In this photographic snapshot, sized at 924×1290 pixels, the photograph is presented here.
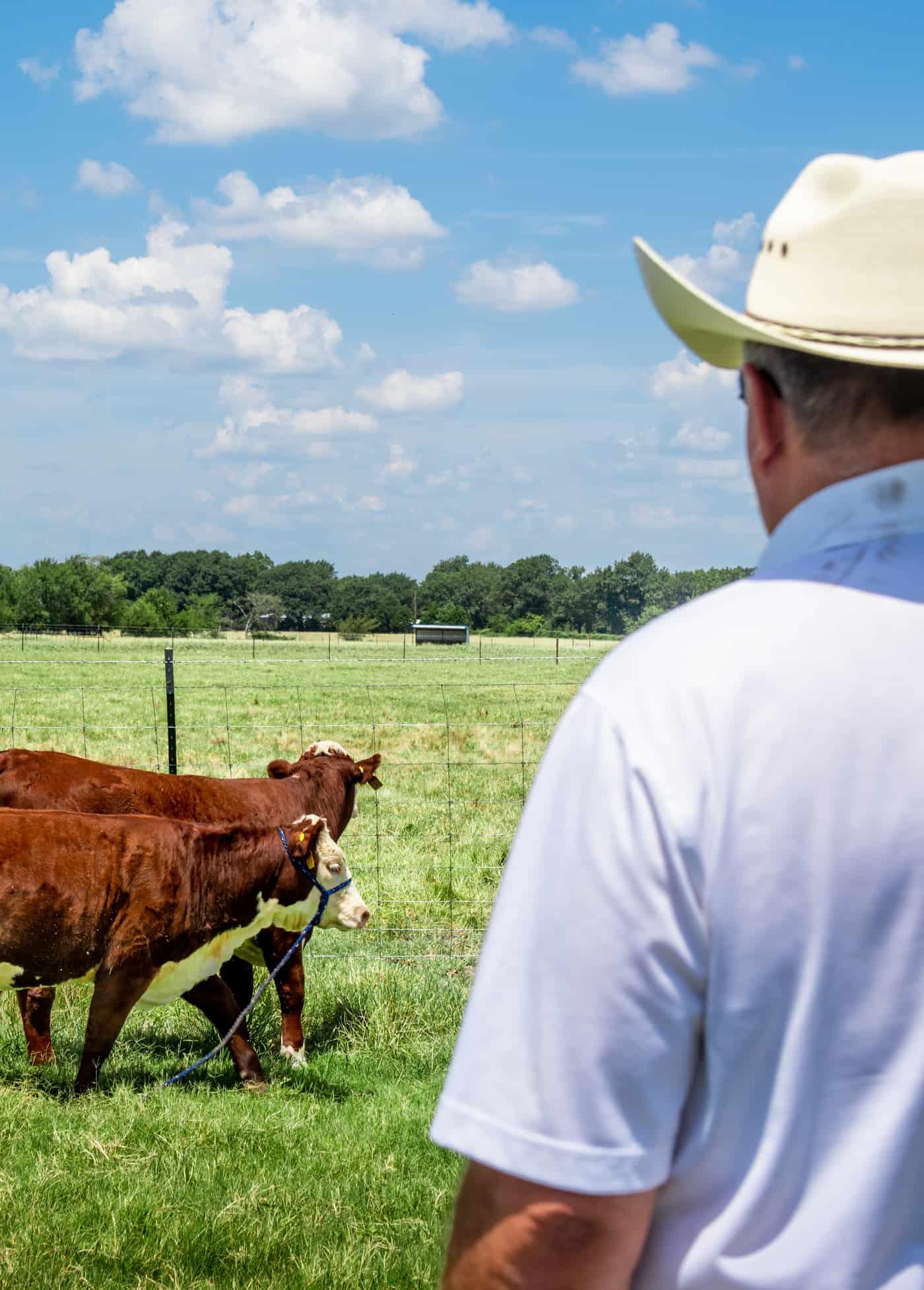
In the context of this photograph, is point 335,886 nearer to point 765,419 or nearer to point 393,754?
point 765,419

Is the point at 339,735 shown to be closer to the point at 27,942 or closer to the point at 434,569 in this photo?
the point at 27,942

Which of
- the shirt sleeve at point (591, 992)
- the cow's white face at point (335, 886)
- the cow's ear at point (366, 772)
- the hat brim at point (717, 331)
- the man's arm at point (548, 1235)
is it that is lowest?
the cow's white face at point (335, 886)

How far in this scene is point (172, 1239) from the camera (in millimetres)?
4098

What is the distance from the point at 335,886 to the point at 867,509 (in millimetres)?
5678

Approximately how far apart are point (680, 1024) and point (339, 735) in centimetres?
1893

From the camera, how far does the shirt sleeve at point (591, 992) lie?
1.13 meters

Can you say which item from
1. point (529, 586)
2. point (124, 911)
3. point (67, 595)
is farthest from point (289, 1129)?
point (529, 586)

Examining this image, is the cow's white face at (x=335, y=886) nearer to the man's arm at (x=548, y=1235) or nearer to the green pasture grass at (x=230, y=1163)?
the green pasture grass at (x=230, y=1163)

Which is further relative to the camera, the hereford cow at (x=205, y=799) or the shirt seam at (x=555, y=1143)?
the hereford cow at (x=205, y=799)

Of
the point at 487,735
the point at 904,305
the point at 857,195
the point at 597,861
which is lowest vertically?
the point at 487,735

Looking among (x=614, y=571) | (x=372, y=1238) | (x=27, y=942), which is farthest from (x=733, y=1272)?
(x=614, y=571)

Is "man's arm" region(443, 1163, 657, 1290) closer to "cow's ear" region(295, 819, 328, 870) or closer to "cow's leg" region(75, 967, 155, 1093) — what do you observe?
"cow's leg" region(75, 967, 155, 1093)

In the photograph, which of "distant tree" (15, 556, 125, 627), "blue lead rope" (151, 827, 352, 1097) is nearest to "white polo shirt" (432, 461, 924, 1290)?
"blue lead rope" (151, 827, 352, 1097)

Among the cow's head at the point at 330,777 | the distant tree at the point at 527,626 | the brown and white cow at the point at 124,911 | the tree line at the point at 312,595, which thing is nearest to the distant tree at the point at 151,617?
the tree line at the point at 312,595
